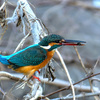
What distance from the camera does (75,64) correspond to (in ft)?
17.6

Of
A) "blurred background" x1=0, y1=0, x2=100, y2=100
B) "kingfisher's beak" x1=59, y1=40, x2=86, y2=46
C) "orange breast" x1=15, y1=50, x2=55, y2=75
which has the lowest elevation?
"blurred background" x1=0, y1=0, x2=100, y2=100

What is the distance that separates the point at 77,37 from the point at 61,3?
117cm

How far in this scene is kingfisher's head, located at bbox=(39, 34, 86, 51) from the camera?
2.55 m

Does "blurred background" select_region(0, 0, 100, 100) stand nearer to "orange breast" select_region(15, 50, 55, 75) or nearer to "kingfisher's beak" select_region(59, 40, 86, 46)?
"orange breast" select_region(15, 50, 55, 75)

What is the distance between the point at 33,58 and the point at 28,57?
0.06m

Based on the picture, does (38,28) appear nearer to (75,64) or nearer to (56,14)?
(75,64)

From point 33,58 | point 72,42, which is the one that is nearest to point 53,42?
point 72,42

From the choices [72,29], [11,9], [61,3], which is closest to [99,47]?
[72,29]

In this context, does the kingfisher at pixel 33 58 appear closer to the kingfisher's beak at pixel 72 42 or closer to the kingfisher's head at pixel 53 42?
the kingfisher's head at pixel 53 42

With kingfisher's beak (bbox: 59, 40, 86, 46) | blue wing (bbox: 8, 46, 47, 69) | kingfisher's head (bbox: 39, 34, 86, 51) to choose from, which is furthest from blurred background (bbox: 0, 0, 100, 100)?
kingfisher's beak (bbox: 59, 40, 86, 46)

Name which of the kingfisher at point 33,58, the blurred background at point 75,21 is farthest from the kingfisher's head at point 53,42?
the blurred background at point 75,21

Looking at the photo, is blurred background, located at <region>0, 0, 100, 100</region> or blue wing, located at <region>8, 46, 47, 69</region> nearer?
blue wing, located at <region>8, 46, 47, 69</region>

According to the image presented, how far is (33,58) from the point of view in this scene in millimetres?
2834

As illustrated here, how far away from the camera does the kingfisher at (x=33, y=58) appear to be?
8.87ft
